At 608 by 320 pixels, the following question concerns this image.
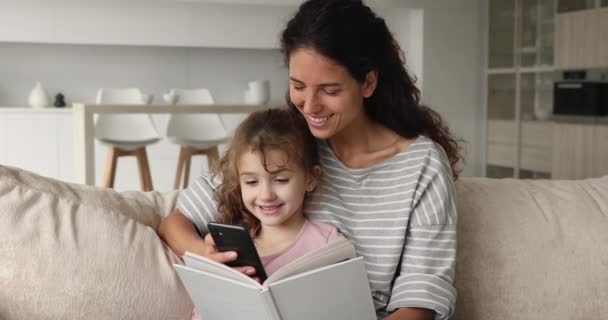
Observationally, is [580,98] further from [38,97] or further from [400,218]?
[38,97]

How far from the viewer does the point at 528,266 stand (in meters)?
2.02

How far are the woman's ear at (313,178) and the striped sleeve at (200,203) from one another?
0.23 metres

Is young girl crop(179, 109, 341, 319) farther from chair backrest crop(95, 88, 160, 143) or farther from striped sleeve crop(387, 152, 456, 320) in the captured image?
chair backrest crop(95, 88, 160, 143)

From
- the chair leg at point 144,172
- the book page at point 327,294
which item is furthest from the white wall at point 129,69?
the book page at point 327,294

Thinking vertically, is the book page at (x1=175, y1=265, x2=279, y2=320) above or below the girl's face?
below

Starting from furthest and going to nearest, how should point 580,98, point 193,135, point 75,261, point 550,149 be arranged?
point 193,135
point 550,149
point 580,98
point 75,261

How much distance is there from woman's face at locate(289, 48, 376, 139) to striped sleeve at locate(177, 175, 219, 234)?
32cm

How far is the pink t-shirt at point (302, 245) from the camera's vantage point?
1.80 metres

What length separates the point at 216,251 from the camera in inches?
68.3

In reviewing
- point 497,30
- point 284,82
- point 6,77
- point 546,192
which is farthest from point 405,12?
point 546,192

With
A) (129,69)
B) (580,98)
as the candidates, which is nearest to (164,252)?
(580,98)

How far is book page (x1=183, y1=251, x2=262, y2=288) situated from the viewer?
147cm

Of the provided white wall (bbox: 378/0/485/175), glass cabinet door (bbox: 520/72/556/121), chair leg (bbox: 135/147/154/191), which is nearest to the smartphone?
chair leg (bbox: 135/147/154/191)

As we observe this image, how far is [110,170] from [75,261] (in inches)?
144
